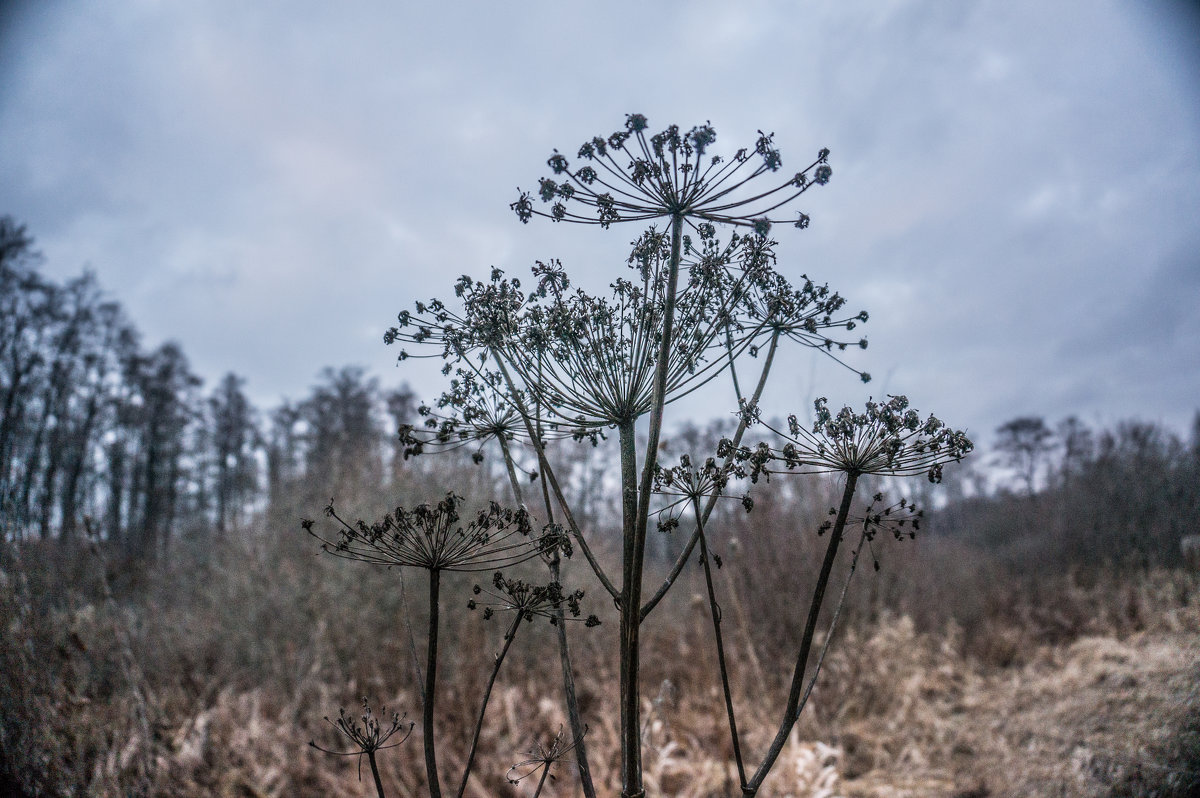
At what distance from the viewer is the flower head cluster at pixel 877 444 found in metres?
1.44

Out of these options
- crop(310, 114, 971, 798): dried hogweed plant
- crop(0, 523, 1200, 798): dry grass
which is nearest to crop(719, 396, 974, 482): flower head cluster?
crop(310, 114, 971, 798): dried hogweed plant

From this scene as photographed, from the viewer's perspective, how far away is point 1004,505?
1656 centimetres

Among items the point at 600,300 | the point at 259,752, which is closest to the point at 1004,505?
the point at 259,752

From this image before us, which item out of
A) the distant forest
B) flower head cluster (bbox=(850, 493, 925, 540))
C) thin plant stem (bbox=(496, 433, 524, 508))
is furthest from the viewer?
the distant forest

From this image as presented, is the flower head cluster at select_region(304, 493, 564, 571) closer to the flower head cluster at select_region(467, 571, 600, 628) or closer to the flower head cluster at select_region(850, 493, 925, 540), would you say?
the flower head cluster at select_region(467, 571, 600, 628)

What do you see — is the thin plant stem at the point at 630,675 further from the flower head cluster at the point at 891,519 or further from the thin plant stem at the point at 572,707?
the flower head cluster at the point at 891,519

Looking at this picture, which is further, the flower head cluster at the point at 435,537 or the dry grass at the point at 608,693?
the dry grass at the point at 608,693

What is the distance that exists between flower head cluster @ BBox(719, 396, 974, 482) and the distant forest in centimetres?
419

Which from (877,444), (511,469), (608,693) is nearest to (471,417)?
(511,469)

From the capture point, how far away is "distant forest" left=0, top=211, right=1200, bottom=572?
10.0 metres

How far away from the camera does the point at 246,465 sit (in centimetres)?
2553

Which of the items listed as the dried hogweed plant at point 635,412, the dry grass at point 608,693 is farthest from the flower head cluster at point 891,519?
the dry grass at point 608,693

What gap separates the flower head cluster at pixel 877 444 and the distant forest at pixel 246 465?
4185mm

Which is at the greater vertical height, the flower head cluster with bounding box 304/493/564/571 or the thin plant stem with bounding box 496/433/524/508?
the thin plant stem with bounding box 496/433/524/508
